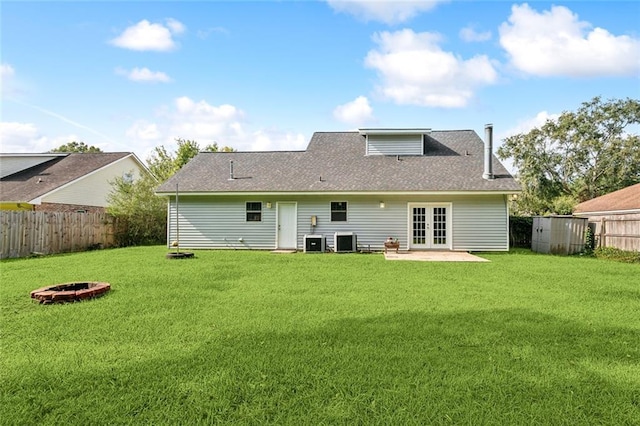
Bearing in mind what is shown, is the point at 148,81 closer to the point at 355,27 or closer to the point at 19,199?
the point at 355,27

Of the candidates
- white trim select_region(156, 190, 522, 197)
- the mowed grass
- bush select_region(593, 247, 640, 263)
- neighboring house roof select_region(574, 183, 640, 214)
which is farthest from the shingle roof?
neighboring house roof select_region(574, 183, 640, 214)

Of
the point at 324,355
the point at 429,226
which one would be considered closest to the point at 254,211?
the point at 429,226

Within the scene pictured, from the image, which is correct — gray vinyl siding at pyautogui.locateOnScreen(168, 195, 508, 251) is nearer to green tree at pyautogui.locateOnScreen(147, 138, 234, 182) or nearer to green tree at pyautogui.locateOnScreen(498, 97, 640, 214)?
green tree at pyautogui.locateOnScreen(147, 138, 234, 182)

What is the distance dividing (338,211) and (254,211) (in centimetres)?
345

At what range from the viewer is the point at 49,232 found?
13.4 metres

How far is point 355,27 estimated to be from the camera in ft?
43.1

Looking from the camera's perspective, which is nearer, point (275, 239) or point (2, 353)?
point (2, 353)

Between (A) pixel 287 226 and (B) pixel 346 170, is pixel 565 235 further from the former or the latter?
(A) pixel 287 226

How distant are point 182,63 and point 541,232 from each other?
1481cm

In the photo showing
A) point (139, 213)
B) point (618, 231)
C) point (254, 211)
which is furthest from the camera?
point (139, 213)

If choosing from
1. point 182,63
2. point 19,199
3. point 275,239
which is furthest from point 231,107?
point 19,199

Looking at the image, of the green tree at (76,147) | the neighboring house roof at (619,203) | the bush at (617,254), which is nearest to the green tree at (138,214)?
the bush at (617,254)

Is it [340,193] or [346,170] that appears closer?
[340,193]

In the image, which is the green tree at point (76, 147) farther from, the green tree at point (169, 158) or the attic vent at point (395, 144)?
the attic vent at point (395, 144)
